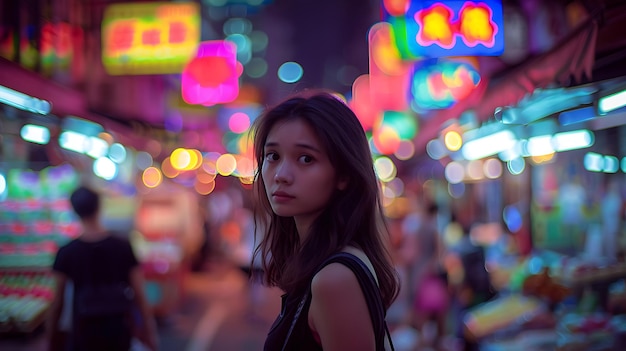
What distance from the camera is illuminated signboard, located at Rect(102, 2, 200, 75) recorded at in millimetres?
7750

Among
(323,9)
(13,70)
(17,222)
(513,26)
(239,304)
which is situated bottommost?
(239,304)

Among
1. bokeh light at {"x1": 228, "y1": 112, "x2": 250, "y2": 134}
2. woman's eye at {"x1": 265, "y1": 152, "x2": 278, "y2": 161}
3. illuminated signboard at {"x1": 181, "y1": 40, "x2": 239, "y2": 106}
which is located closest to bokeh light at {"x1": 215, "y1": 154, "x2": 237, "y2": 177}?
bokeh light at {"x1": 228, "y1": 112, "x2": 250, "y2": 134}

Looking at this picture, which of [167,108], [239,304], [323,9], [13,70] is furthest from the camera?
[323,9]

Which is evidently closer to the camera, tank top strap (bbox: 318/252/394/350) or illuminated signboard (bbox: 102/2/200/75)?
tank top strap (bbox: 318/252/394/350)

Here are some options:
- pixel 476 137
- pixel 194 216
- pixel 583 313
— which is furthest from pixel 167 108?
pixel 583 313

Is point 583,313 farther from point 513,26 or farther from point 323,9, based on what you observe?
point 323,9

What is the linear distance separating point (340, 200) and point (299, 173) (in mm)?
186

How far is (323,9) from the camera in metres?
38.3

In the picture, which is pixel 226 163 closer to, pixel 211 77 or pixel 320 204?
pixel 211 77

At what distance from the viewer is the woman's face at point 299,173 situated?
1.85m

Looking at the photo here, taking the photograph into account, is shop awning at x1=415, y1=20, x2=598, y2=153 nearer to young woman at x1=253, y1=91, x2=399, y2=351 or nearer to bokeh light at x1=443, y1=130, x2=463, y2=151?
bokeh light at x1=443, y1=130, x2=463, y2=151

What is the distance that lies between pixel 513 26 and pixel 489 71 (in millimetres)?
634

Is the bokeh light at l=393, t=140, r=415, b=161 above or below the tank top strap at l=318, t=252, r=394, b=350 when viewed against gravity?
above

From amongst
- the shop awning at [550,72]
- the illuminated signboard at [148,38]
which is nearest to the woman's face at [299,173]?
the shop awning at [550,72]
